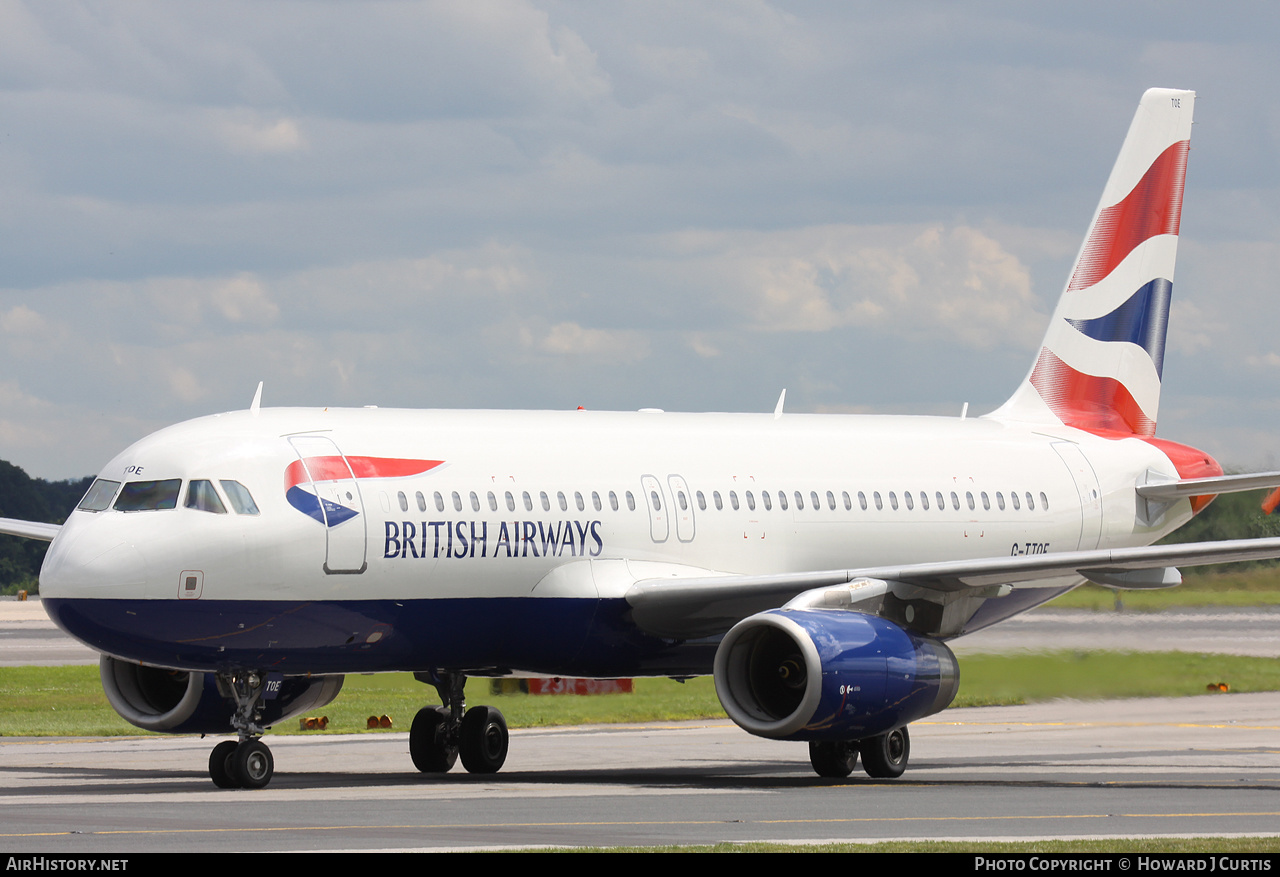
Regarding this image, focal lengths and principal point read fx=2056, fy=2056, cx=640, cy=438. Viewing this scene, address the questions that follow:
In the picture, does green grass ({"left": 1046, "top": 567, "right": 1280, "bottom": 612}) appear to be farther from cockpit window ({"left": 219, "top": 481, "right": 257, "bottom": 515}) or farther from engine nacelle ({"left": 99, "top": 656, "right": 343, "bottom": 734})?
cockpit window ({"left": 219, "top": 481, "right": 257, "bottom": 515})

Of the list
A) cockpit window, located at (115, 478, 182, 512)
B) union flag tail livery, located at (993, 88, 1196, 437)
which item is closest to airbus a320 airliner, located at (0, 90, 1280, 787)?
cockpit window, located at (115, 478, 182, 512)

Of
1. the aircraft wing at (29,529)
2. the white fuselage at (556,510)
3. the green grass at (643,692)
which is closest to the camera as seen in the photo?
the white fuselage at (556,510)

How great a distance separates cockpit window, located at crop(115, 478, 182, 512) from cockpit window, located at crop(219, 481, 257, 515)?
54 centimetres

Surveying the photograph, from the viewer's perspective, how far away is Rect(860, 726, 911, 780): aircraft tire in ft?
85.0

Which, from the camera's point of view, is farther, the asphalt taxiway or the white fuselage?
the white fuselage

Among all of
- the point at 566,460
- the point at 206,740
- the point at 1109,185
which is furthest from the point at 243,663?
the point at 1109,185

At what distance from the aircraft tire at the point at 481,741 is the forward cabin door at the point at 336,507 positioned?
13.5ft

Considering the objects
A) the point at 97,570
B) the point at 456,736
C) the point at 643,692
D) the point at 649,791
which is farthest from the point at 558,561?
the point at 643,692

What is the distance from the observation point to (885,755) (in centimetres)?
2598

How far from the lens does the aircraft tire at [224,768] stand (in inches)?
928

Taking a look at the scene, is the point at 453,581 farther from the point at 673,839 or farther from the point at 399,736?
the point at 399,736

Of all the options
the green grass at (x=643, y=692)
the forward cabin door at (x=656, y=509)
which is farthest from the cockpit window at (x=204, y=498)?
the green grass at (x=643, y=692)

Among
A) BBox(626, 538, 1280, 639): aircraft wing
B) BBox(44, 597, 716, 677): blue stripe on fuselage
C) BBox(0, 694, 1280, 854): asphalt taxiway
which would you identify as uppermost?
BBox(626, 538, 1280, 639): aircraft wing

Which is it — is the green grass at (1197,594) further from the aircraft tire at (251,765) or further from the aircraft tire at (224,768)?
the aircraft tire at (224,768)
